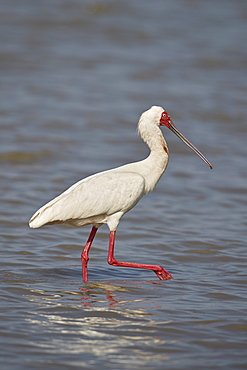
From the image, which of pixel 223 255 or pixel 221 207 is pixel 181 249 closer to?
pixel 223 255

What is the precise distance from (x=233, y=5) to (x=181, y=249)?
1748cm

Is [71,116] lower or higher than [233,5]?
lower

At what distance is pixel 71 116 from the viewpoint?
1844 centimetres

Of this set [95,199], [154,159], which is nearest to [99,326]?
[95,199]

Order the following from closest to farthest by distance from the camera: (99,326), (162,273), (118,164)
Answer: (99,326), (162,273), (118,164)

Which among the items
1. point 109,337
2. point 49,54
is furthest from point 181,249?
point 49,54

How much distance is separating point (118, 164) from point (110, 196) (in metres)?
6.37

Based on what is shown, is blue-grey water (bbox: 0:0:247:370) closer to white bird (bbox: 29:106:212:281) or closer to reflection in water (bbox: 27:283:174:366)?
reflection in water (bbox: 27:283:174:366)

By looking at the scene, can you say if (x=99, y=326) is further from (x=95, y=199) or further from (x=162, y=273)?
(x=95, y=199)

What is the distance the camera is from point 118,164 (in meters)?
15.3

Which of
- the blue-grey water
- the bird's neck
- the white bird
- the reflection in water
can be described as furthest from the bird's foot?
A: the bird's neck

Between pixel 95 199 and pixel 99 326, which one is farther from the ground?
pixel 95 199

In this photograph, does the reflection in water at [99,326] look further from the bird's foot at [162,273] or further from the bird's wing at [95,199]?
the bird's wing at [95,199]

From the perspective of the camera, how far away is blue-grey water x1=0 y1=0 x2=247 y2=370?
6918 mm
